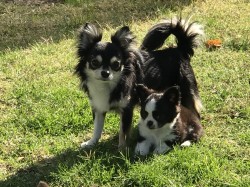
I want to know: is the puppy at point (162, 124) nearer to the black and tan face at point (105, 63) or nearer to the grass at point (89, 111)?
the grass at point (89, 111)

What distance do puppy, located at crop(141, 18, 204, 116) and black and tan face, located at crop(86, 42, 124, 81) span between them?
54cm

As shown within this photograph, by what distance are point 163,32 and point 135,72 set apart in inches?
26.9

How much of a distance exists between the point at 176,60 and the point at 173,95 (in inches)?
29.1

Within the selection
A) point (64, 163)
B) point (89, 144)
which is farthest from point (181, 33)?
point (64, 163)

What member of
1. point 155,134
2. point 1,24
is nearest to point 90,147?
point 155,134

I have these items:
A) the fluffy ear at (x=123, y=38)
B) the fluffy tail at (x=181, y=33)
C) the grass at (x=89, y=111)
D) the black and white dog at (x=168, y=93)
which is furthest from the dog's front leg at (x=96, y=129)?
the fluffy tail at (x=181, y=33)

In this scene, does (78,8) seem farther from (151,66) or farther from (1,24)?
(151,66)

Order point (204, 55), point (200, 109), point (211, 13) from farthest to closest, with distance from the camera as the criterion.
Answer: point (211, 13) < point (204, 55) < point (200, 109)

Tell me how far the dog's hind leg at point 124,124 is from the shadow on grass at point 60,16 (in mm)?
3287

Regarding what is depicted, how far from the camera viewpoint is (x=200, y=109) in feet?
15.8

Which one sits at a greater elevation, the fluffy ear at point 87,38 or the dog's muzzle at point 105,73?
the fluffy ear at point 87,38

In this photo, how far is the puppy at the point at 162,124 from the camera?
13.2ft

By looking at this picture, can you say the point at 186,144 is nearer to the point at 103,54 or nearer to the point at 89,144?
the point at 89,144

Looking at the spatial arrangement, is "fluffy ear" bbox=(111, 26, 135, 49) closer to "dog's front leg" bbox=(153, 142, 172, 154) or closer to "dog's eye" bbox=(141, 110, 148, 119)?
"dog's eye" bbox=(141, 110, 148, 119)
